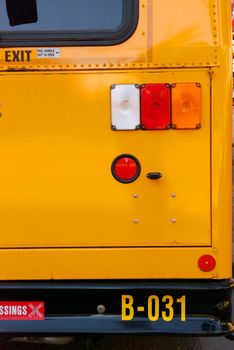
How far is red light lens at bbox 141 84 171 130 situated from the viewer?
8.71 feet

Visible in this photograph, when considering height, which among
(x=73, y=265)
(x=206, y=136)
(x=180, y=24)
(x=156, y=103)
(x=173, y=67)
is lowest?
(x=73, y=265)

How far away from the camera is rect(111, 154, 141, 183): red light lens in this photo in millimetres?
2693

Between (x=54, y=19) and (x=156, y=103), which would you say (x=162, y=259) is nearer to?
(x=156, y=103)

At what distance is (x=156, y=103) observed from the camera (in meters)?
2.66

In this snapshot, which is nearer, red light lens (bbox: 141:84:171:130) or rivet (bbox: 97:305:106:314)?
red light lens (bbox: 141:84:171:130)

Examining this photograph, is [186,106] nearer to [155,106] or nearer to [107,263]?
[155,106]

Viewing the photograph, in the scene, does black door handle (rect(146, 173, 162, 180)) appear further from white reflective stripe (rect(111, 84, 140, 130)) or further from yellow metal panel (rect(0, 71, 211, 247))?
white reflective stripe (rect(111, 84, 140, 130))

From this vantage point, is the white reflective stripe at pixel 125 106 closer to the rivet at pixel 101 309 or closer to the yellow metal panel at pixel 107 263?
the yellow metal panel at pixel 107 263

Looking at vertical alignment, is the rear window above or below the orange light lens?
above

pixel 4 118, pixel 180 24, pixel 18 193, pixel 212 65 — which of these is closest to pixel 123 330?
pixel 18 193

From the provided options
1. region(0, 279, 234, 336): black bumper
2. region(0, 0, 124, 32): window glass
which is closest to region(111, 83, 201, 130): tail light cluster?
region(0, 0, 124, 32): window glass

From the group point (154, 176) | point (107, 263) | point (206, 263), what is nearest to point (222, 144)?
point (154, 176)

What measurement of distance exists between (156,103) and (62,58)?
1.81 ft

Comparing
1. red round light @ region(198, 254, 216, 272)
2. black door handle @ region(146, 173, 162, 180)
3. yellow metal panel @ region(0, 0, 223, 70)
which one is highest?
yellow metal panel @ region(0, 0, 223, 70)
